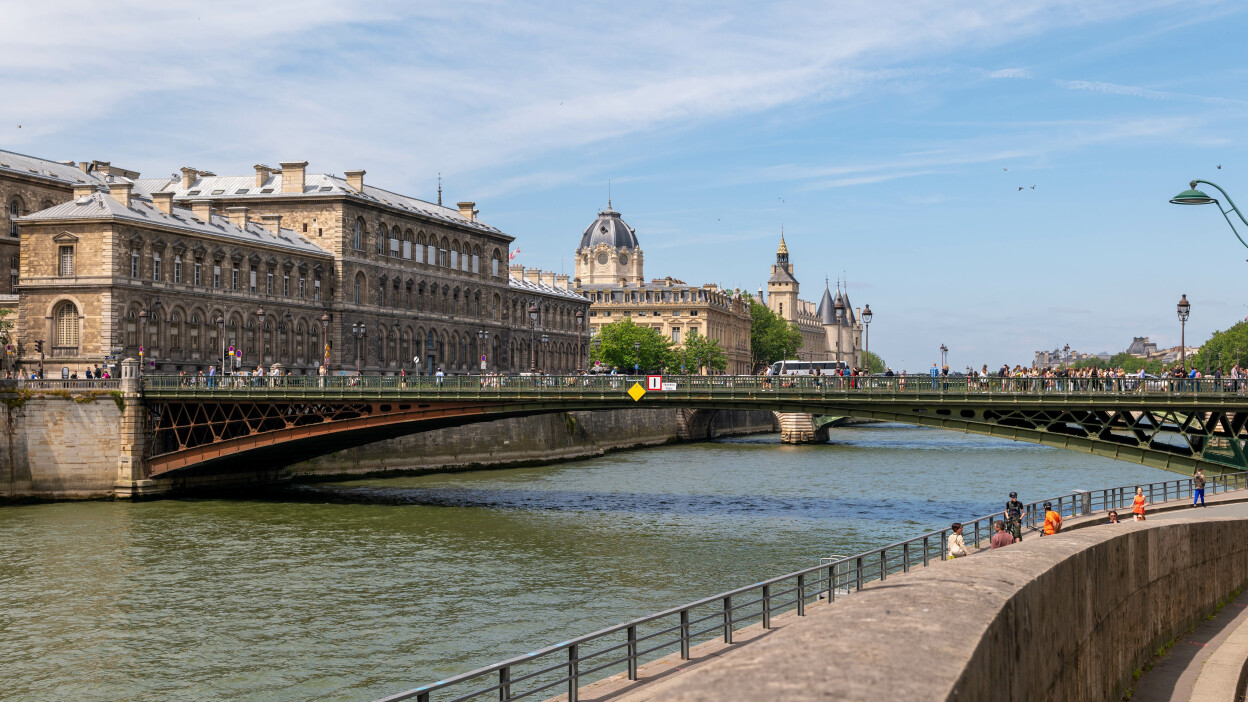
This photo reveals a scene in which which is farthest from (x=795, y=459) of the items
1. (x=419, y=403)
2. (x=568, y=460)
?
(x=419, y=403)

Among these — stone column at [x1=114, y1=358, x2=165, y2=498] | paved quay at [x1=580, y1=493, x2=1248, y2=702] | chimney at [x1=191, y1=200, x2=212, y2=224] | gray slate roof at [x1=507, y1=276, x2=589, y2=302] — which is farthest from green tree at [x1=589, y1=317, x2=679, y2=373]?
paved quay at [x1=580, y1=493, x2=1248, y2=702]

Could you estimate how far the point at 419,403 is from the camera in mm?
53062

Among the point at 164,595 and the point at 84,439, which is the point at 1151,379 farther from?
the point at 84,439

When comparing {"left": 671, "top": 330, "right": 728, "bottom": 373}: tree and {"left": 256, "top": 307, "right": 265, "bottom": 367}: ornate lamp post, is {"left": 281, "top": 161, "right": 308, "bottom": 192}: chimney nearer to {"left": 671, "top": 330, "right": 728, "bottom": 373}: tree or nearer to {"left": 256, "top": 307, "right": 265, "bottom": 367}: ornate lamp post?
{"left": 256, "top": 307, "right": 265, "bottom": 367}: ornate lamp post

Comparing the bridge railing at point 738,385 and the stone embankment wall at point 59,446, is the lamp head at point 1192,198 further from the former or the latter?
the stone embankment wall at point 59,446

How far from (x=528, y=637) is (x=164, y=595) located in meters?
11.4

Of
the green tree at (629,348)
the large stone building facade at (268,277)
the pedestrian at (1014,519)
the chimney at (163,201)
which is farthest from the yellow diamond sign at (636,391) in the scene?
the green tree at (629,348)

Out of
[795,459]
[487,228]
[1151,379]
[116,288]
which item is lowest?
[795,459]

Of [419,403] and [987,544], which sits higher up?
[419,403]

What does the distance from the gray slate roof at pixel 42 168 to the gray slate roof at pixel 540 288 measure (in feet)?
138

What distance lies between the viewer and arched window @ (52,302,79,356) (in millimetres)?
70875

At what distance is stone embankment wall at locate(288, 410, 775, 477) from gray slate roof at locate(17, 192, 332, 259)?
18.2 metres

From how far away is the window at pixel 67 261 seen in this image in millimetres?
70000

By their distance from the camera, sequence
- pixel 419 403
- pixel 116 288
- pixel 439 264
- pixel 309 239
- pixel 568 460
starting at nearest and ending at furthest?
pixel 419 403, pixel 116 288, pixel 568 460, pixel 309 239, pixel 439 264
